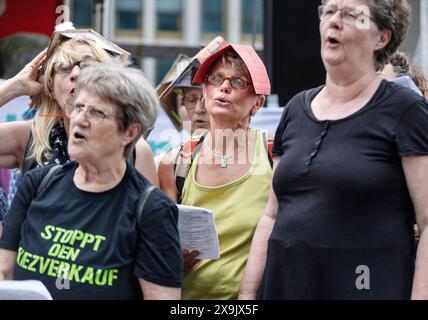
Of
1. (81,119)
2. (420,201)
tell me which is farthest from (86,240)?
(420,201)

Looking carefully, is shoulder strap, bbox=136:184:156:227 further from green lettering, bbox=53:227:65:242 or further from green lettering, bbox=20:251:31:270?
green lettering, bbox=20:251:31:270

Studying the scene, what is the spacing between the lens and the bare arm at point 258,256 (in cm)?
335

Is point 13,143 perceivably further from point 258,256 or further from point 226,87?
point 258,256

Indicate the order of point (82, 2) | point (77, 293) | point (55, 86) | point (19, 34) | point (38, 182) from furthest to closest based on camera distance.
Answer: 1. point (82, 2)
2. point (19, 34)
3. point (55, 86)
4. point (38, 182)
5. point (77, 293)

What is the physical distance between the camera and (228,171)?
3779 mm

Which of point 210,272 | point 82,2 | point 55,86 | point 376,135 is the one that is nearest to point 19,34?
point 82,2

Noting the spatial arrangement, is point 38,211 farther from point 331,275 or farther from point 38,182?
point 331,275

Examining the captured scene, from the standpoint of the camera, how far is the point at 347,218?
3.03 meters

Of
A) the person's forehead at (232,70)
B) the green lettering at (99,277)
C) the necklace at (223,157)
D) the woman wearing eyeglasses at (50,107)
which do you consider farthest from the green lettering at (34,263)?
the person's forehead at (232,70)

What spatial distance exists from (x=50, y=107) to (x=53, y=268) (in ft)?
3.82

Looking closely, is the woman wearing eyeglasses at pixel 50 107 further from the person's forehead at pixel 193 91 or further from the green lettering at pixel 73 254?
the person's forehead at pixel 193 91

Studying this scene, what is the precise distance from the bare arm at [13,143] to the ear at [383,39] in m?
1.51

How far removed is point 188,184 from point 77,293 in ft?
3.22

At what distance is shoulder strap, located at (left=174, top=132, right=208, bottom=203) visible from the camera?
12.7ft
